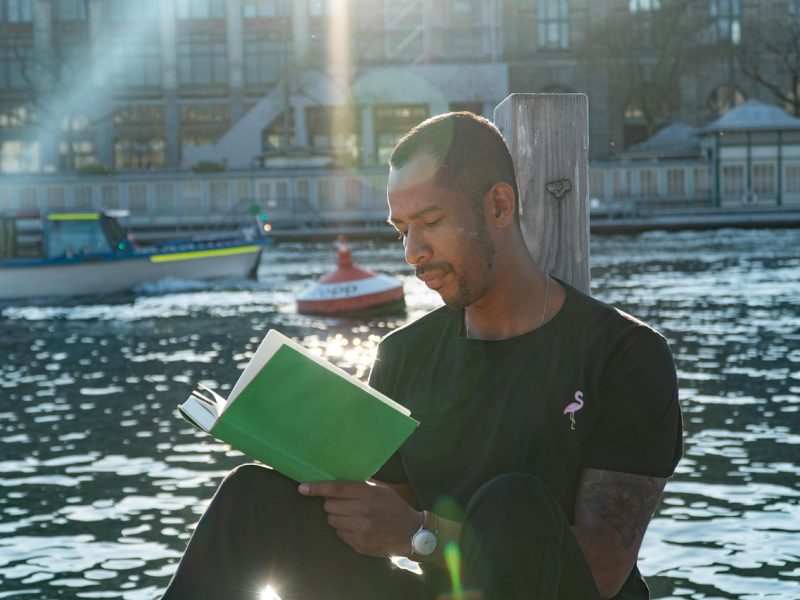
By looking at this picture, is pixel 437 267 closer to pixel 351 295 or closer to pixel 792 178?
pixel 351 295

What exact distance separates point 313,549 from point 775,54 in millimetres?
66674

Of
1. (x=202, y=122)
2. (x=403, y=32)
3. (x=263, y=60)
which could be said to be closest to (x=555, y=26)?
(x=403, y=32)

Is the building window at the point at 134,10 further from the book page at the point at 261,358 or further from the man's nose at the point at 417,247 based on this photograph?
the book page at the point at 261,358

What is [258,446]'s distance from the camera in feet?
10.6

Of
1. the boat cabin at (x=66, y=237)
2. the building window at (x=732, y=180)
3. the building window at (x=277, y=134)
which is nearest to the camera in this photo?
the boat cabin at (x=66, y=237)

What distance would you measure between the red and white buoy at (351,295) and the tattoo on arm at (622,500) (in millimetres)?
17129

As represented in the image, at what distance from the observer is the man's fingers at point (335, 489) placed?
3.30 m

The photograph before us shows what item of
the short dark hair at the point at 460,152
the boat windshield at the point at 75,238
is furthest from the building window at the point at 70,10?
the short dark hair at the point at 460,152

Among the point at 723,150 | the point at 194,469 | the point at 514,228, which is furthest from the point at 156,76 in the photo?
the point at 514,228

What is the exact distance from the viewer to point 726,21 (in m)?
66.4

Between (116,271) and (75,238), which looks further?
(75,238)

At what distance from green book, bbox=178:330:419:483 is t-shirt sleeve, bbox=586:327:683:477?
471mm

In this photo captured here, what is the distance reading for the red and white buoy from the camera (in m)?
20.4

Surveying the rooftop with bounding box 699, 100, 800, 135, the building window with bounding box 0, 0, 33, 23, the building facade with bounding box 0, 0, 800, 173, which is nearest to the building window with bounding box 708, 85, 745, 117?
the building facade with bounding box 0, 0, 800, 173
